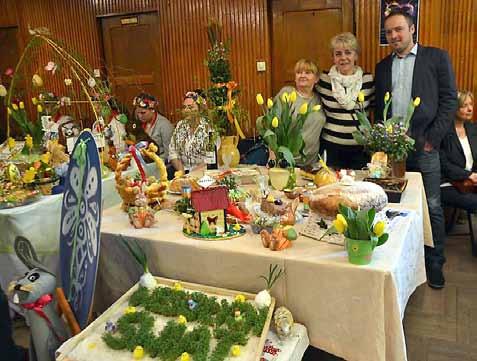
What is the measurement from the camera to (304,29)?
13.3 feet

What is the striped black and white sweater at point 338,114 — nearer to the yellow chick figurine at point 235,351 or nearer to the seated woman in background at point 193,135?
the seated woman in background at point 193,135

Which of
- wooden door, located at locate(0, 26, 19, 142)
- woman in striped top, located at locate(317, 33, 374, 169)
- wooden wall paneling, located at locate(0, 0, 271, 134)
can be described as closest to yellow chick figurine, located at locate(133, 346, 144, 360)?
woman in striped top, located at locate(317, 33, 374, 169)

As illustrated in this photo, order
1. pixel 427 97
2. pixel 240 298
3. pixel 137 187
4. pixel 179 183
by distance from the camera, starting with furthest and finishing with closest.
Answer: pixel 427 97 < pixel 179 183 < pixel 137 187 < pixel 240 298

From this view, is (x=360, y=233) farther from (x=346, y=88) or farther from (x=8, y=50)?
(x=8, y=50)

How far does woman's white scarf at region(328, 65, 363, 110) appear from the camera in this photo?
2.72 metres

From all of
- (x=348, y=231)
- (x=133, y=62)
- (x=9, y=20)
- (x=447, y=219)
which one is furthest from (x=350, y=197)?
(x=9, y=20)

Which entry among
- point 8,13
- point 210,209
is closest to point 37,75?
point 210,209

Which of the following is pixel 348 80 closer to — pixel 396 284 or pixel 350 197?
pixel 350 197

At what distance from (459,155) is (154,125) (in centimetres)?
243

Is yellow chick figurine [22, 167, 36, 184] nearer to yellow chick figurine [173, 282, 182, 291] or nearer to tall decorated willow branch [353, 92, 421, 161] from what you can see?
yellow chick figurine [173, 282, 182, 291]

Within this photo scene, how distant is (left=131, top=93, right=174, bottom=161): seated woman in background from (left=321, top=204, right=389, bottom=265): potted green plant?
8.40 feet

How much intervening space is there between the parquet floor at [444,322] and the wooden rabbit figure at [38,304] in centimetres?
82

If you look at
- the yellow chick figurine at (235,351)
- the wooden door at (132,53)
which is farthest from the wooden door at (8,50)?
the yellow chick figurine at (235,351)

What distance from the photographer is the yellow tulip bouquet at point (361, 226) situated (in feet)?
4.42
